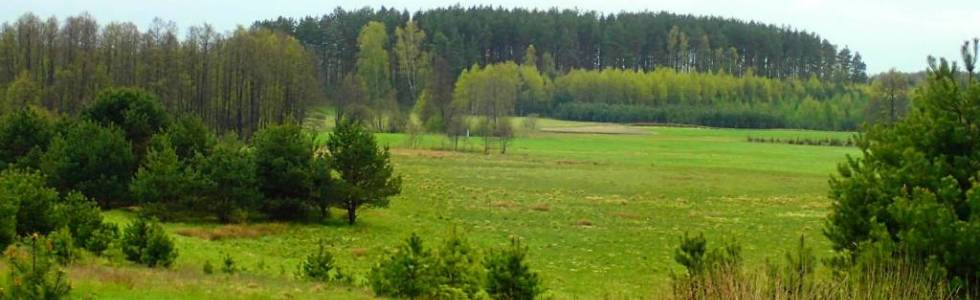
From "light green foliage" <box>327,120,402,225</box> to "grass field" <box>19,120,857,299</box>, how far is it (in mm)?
1142

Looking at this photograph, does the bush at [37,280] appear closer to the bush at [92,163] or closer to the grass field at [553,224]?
the grass field at [553,224]

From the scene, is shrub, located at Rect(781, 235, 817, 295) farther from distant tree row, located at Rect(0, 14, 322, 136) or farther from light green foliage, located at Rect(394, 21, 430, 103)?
light green foliage, located at Rect(394, 21, 430, 103)

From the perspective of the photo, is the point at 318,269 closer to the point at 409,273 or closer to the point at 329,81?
the point at 409,273

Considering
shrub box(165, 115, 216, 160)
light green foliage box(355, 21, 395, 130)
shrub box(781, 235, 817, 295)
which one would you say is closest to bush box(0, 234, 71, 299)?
shrub box(781, 235, 817, 295)

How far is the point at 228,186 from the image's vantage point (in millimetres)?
36000

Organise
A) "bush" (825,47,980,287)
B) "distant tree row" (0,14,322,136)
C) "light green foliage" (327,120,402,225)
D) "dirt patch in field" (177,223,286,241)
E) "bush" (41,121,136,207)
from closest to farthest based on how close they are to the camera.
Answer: "bush" (825,47,980,287) → "dirt patch in field" (177,223,286,241) → "bush" (41,121,136,207) → "light green foliage" (327,120,402,225) → "distant tree row" (0,14,322,136)

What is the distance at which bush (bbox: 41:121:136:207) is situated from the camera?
3662cm

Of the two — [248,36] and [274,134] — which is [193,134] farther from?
[248,36]

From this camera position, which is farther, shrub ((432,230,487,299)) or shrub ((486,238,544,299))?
shrub ((432,230,487,299))

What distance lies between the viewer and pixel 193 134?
4203cm

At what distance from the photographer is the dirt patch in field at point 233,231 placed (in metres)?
32.0

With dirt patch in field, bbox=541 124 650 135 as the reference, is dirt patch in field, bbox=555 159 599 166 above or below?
below

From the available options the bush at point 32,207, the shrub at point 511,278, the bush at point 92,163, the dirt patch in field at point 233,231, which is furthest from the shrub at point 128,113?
the shrub at point 511,278

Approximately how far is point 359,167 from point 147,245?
18.4 metres
